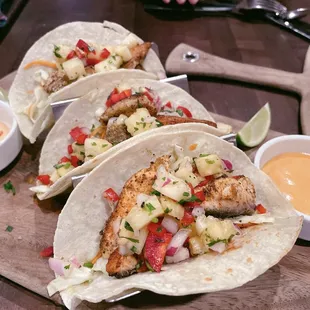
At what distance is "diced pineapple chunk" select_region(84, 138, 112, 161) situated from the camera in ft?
8.62

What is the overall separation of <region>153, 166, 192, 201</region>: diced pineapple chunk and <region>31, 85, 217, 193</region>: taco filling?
1.76 feet

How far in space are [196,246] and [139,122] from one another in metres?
0.95

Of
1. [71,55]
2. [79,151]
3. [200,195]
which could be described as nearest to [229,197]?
[200,195]

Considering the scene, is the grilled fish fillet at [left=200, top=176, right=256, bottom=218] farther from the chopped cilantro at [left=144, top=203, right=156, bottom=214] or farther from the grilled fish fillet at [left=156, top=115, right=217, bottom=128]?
the grilled fish fillet at [left=156, top=115, right=217, bottom=128]

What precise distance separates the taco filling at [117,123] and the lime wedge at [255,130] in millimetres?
440

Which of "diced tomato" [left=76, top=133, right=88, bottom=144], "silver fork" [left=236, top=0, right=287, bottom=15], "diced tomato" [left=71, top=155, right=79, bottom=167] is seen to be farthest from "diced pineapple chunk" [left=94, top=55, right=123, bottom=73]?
"silver fork" [left=236, top=0, right=287, bottom=15]

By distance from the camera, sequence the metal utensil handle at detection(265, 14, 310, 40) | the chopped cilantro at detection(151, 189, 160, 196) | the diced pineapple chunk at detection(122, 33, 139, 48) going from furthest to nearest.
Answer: the metal utensil handle at detection(265, 14, 310, 40) < the diced pineapple chunk at detection(122, 33, 139, 48) < the chopped cilantro at detection(151, 189, 160, 196)

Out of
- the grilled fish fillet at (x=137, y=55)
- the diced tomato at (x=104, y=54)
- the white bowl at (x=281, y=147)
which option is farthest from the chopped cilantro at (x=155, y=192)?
the diced tomato at (x=104, y=54)

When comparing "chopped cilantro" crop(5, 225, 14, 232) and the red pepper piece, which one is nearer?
"chopped cilantro" crop(5, 225, 14, 232)

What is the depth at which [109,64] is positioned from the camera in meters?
3.30

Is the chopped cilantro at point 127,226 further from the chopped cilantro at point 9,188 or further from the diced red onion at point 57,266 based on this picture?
the chopped cilantro at point 9,188

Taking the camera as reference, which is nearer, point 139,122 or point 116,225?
point 116,225

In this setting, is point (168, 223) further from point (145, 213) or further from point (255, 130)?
point (255, 130)

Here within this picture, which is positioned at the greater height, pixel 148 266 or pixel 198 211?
pixel 198 211
